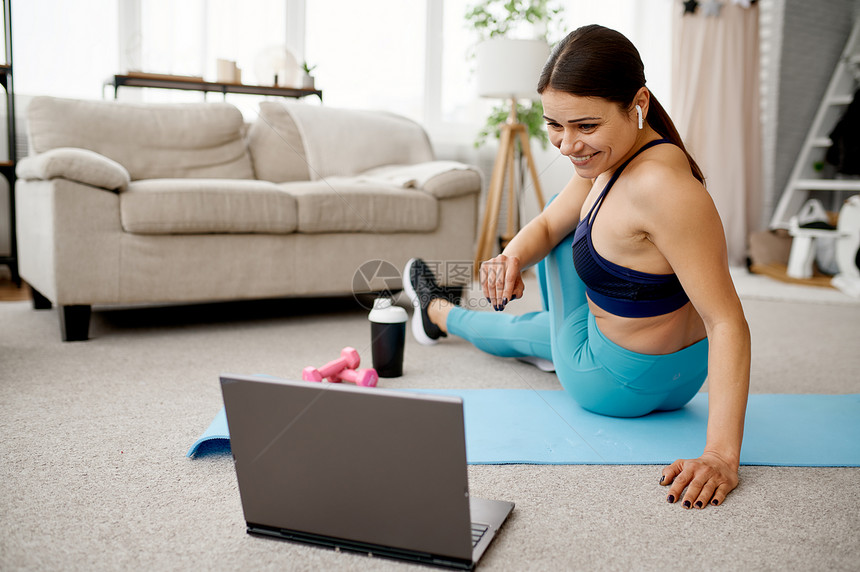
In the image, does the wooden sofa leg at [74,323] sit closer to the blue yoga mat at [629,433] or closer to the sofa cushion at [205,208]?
the sofa cushion at [205,208]

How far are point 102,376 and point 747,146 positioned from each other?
405 centimetres

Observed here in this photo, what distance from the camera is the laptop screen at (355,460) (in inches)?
27.8

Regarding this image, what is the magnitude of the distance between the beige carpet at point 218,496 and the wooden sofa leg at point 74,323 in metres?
0.14

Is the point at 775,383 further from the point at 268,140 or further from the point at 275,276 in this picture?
the point at 268,140

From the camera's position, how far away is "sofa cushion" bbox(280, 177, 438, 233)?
2197mm

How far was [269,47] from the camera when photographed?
3.27 metres

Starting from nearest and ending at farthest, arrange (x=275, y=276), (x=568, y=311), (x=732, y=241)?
(x=568, y=311) → (x=275, y=276) → (x=732, y=241)

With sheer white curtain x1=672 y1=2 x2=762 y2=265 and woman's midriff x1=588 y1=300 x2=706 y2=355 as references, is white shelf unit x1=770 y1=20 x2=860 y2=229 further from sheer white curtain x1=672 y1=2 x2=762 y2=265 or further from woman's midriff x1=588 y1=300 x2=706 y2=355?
woman's midriff x1=588 y1=300 x2=706 y2=355

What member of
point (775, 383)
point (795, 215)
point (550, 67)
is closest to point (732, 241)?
point (795, 215)

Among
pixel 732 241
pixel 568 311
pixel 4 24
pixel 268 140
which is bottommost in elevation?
pixel 732 241

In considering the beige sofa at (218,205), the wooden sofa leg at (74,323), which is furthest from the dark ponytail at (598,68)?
the wooden sofa leg at (74,323)

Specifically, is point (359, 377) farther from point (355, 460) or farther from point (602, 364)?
point (355, 460)

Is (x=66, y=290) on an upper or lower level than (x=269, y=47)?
lower

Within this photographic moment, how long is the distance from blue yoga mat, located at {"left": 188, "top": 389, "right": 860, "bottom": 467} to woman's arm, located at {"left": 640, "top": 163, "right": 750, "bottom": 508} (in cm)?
15
